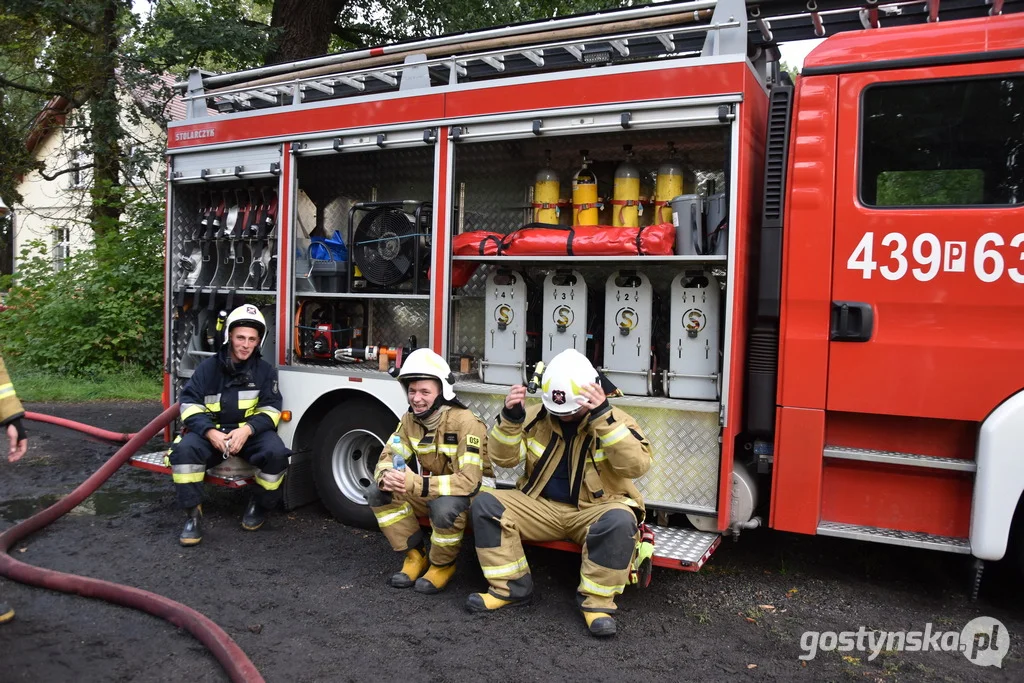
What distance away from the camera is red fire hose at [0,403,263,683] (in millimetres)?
2936

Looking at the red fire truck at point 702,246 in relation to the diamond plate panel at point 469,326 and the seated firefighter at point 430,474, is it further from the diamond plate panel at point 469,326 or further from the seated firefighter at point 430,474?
the seated firefighter at point 430,474

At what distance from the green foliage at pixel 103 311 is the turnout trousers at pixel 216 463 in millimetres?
7243

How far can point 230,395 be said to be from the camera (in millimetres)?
4996

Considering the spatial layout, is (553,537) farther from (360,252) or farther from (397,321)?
(397,321)

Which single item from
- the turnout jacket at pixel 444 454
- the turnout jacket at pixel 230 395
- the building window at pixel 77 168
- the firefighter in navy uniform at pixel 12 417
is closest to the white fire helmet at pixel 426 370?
the turnout jacket at pixel 444 454

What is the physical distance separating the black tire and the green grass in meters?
5.80

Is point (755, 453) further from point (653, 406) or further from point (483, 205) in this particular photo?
point (483, 205)

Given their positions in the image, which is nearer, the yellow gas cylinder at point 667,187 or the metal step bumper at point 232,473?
the yellow gas cylinder at point 667,187

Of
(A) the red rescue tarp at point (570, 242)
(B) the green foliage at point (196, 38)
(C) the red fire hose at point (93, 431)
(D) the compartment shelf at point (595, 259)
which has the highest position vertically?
(B) the green foliage at point (196, 38)

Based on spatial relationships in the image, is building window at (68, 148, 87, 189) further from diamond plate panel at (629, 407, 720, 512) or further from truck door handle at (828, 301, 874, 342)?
truck door handle at (828, 301, 874, 342)

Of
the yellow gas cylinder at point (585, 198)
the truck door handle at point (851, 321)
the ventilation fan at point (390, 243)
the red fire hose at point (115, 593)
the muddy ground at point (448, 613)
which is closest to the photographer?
the red fire hose at point (115, 593)

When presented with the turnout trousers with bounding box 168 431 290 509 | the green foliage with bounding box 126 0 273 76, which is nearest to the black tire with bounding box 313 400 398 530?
the turnout trousers with bounding box 168 431 290 509

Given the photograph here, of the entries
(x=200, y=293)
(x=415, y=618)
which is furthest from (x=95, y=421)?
(x=415, y=618)

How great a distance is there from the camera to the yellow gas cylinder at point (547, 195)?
5.06 meters
